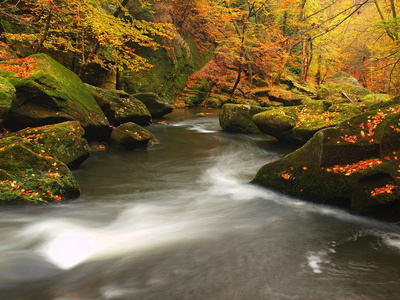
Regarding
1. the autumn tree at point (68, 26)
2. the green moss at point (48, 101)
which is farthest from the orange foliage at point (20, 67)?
the autumn tree at point (68, 26)

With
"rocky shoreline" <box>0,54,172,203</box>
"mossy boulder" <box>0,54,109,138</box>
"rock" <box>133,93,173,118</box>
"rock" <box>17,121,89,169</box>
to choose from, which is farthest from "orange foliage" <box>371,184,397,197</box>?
"rock" <box>133,93,173,118</box>

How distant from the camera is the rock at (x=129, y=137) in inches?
347

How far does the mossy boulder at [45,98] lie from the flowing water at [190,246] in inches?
74.9

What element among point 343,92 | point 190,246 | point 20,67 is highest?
point 343,92

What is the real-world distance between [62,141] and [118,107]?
4.45 metres

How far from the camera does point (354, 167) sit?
4492 millimetres

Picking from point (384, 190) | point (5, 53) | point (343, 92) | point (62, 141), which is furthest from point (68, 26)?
point (343, 92)

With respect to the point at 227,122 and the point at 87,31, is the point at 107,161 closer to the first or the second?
the point at 227,122

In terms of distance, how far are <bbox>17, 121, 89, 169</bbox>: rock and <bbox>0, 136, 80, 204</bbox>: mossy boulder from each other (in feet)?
3.02

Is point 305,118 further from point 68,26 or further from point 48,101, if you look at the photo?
point 68,26

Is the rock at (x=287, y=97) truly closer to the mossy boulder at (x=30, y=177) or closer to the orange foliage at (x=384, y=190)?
the orange foliage at (x=384, y=190)

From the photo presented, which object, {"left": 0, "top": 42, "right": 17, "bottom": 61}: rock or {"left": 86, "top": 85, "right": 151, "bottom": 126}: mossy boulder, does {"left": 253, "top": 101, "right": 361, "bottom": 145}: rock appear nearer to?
{"left": 86, "top": 85, "right": 151, "bottom": 126}: mossy boulder

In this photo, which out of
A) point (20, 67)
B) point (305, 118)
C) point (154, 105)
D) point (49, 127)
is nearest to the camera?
point (49, 127)

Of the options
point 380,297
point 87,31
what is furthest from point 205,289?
point 87,31
